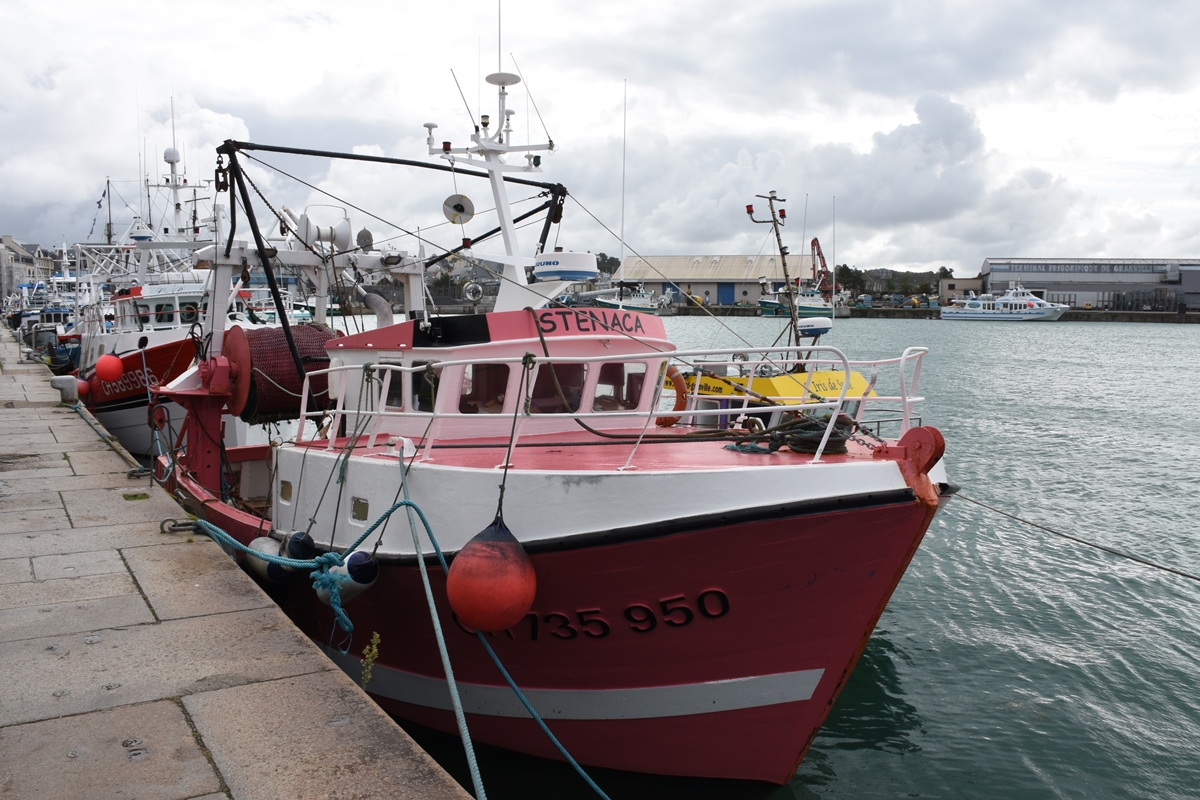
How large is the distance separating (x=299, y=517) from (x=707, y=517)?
4.12 meters

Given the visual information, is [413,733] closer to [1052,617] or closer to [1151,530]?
A: [1052,617]

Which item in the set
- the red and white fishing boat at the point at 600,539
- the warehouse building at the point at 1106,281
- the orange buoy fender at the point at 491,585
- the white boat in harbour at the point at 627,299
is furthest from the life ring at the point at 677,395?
the warehouse building at the point at 1106,281

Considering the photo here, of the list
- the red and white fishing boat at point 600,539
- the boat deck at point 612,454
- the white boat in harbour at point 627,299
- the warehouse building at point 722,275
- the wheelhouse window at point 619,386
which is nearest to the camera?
the red and white fishing boat at point 600,539

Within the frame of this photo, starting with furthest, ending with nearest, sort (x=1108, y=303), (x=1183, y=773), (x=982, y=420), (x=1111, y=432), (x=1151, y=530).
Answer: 1. (x=1108, y=303)
2. (x=982, y=420)
3. (x=1111, y=432)
4. (x=1151, y=530)
5. (x=1183, y=773)

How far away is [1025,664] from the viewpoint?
9.33 metres

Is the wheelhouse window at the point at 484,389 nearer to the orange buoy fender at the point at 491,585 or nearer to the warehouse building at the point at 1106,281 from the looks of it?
the orange buoy fender at the point at 491,585

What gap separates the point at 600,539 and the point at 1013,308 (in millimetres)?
107475

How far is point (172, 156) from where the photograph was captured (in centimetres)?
2814

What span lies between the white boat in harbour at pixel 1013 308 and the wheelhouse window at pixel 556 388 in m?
104

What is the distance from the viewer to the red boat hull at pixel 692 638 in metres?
5.29

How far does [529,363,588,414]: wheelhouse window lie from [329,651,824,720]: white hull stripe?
7.25 feet

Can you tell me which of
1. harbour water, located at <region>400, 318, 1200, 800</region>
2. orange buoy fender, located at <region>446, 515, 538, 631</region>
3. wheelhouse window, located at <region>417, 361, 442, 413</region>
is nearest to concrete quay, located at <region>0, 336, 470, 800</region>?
orange buoy fender, located at <region>446, 515, 538, 631</region>

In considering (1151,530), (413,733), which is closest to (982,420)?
(1151,530)

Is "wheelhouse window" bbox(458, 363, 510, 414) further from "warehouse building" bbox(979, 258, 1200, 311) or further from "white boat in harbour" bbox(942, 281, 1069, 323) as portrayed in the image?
"warehouse building" bbox(979, 258, 1200, 311)
